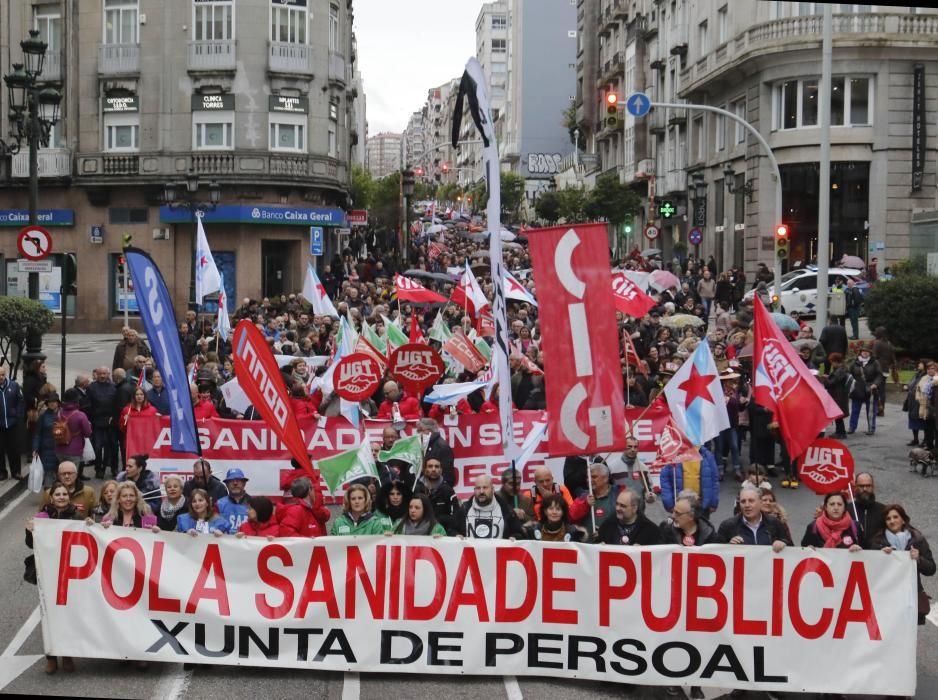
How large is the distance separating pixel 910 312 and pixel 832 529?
53.9 ft

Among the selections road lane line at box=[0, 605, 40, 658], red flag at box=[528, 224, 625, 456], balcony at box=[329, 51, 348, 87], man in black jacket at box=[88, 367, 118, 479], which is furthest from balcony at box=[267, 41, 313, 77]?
red flag at box=[528, 224, 625, 456]

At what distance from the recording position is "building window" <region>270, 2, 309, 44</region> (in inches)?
1674

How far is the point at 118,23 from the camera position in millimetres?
42438

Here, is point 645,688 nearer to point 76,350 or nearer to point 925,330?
point 925,330

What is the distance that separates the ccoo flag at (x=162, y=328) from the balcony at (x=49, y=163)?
1326 inches

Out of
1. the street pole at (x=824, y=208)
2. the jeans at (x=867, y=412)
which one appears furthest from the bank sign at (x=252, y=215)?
the jeans at (x=867, y=412)

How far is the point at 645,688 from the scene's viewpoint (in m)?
9.11

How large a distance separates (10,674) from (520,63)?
4743 inches

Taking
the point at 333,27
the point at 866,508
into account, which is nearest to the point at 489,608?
the point at 866,508

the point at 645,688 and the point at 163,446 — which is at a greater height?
the point at 163,446

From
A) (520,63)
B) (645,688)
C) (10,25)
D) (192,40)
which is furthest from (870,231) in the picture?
(520,63)

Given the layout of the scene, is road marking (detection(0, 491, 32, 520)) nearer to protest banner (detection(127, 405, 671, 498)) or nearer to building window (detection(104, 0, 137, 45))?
protest banner (detection(127, 405, 671, 498))

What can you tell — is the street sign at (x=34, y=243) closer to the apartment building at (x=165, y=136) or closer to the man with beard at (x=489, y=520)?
the man with beard at (x=489, y=520)

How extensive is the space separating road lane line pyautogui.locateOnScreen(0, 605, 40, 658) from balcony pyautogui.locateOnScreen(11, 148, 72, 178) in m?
33.7
